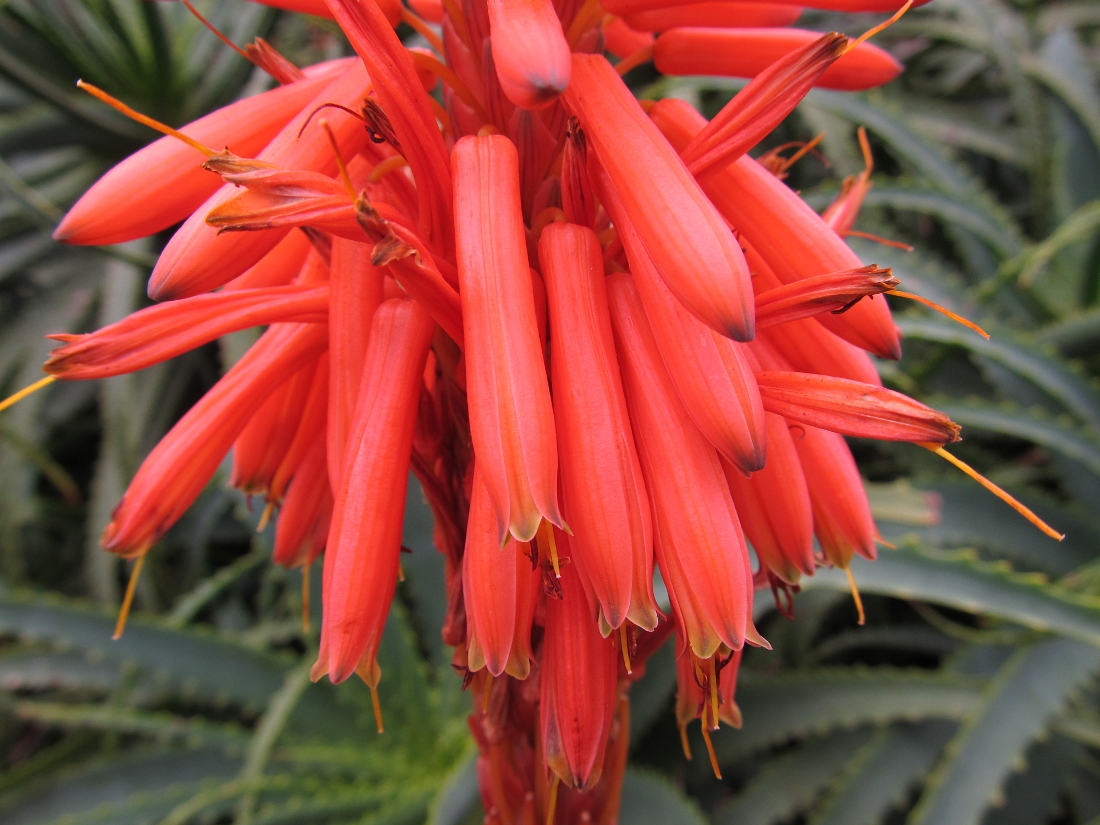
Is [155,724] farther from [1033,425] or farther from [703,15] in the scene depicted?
[1033,425]

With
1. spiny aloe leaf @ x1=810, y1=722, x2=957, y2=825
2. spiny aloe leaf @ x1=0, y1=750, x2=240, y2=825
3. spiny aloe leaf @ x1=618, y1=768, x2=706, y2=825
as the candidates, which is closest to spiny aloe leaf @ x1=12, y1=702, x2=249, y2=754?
spiny aloe leaf @ x1=0, y1=750, x2=240, y2=825

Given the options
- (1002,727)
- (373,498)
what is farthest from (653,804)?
(373,498)

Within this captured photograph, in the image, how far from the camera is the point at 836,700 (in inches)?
37.9

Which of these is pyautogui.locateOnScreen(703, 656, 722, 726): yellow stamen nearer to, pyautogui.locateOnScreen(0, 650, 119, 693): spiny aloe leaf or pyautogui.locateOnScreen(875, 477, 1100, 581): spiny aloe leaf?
pyautogui.locateOnScreen(875, 477, 1100, 581): spiny aloe leaf

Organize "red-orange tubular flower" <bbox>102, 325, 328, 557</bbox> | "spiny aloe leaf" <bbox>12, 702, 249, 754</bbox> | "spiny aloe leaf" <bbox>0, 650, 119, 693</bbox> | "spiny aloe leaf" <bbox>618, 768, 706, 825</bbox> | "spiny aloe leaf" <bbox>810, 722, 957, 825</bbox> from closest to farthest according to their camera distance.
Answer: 1. "red-orange tubular flower" <bbox>102, 325, 328, 557</bbox>
2. "spiny aloe leaf" <bbox>618, 768, 706, 825</bbox>
3. "spiny aloe leaf" <bbox>810, 722, 957, 825</bbox>
4. "spiny aloe leaf" <bbox>12, 702, 249, 754</bbox>
5. "spiny aloe leaf" <bbox>0, 650, 119, 693</bbox>

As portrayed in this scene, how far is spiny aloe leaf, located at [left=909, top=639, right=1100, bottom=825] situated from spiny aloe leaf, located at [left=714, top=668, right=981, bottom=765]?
2.2 inches

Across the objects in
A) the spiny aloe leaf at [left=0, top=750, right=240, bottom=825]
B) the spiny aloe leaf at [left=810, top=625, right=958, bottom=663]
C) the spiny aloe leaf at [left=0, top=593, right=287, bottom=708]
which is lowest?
the spiny aloe leaf at [left=0, top=750, right=240, bottom=825]

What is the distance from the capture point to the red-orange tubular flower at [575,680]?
41 centimetres

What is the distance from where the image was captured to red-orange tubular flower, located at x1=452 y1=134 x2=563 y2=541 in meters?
0.33

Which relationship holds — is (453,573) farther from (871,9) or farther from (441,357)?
(871,9)

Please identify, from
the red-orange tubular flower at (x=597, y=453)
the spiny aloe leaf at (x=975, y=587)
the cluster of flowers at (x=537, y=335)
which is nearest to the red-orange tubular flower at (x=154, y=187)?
the cluster of flowers at (x=537, y=335)

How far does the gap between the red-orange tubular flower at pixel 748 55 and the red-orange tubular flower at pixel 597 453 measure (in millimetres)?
207

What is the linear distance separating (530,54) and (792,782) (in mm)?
989

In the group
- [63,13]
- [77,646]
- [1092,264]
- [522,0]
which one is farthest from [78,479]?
[1092,264]
